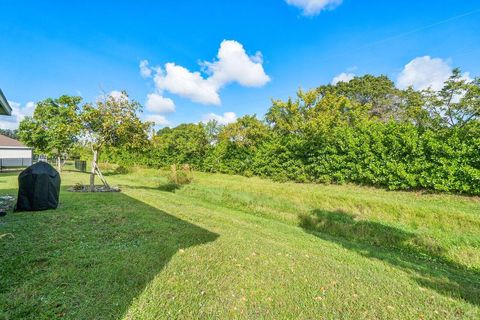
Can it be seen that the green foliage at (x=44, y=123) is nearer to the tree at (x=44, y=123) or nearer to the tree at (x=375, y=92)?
the tree at (x=44, y=123)

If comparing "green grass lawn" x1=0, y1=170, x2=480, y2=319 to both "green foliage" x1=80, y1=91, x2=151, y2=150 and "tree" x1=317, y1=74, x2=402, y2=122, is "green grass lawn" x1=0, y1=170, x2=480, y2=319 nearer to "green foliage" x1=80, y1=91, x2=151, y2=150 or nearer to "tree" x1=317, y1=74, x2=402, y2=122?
"green foliage" x1=80, y1=91, x2=151, y2=150

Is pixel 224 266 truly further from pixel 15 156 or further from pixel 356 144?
pixel 15 156

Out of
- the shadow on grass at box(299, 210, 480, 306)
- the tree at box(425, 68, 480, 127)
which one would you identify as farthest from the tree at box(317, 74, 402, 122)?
the shadow on grass at box(299, 210, 480, 306)

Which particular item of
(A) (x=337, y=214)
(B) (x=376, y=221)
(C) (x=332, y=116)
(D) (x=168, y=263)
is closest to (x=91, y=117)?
(D) (x=168, y=263)

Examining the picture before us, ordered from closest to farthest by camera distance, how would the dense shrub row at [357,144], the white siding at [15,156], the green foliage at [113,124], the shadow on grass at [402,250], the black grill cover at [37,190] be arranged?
1. the shadow on grass at [402,250]
2. the black grill cover at [37,190]
3. the dense shrub row at [357,144]
4. the green foliage at [113,124]
5. the white siding at [15,156]

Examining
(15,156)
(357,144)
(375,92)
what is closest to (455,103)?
(357,144)

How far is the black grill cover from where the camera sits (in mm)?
6699

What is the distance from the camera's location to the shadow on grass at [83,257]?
107 inches

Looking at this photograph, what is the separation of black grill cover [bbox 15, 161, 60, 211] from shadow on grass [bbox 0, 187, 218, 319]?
1.27 feet

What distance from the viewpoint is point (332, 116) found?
19.7 metres

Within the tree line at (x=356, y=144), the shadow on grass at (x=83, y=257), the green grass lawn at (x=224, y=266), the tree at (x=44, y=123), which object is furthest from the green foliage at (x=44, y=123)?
the shadow on grass at (x=83, y=257)

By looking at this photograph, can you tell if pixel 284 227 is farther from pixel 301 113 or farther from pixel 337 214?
pixel 301 113

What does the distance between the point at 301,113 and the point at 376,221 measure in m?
15.5

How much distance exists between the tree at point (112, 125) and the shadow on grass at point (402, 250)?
320 inches
